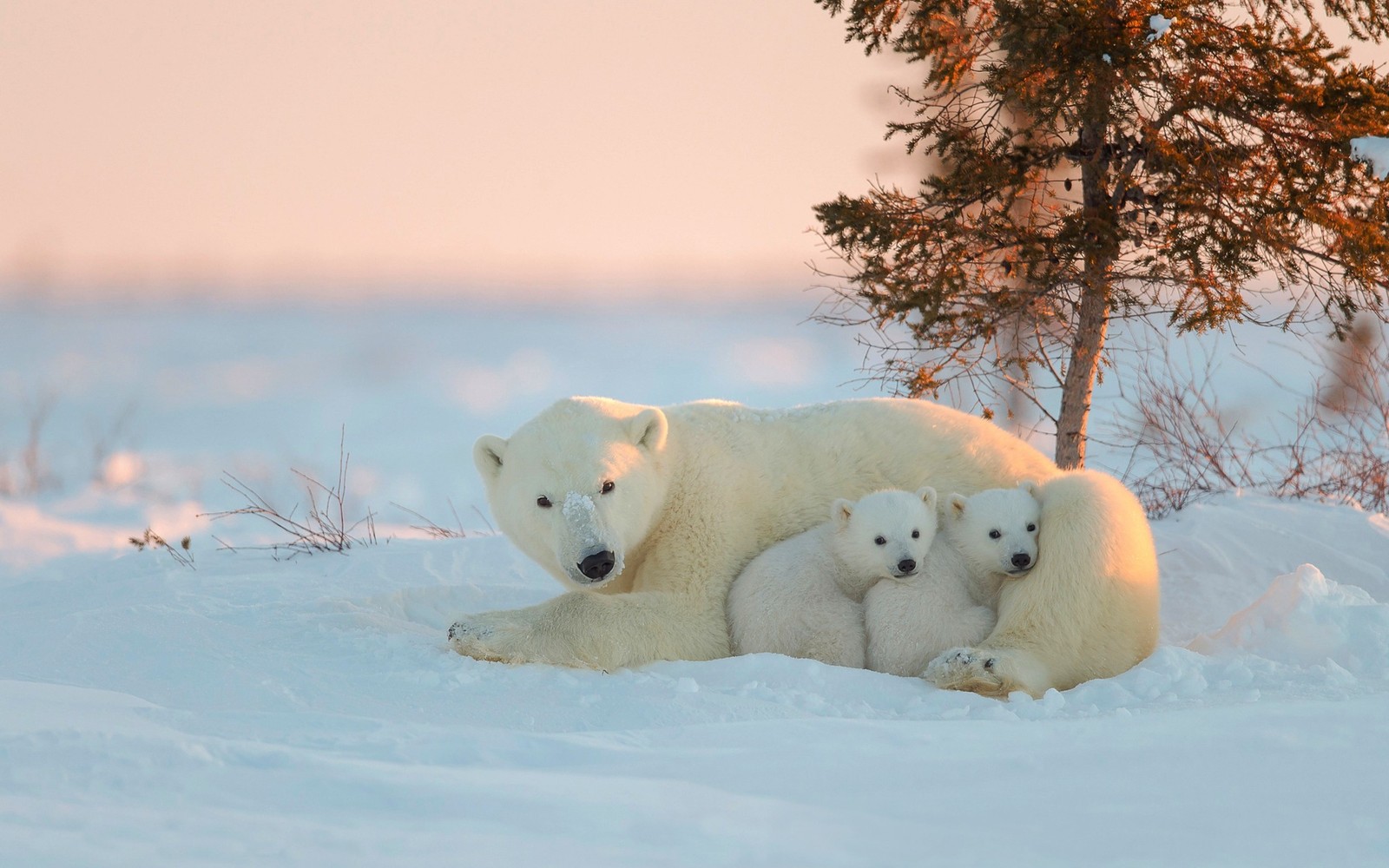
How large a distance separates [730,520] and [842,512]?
0.48 metres

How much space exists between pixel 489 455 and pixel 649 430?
67cm

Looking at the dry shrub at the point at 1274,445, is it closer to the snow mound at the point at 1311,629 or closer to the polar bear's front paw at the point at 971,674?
the snow mound at the point at 1311,629

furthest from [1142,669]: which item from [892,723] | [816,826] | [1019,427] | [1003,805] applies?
[1019,427]

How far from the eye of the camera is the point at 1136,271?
5.65 meters

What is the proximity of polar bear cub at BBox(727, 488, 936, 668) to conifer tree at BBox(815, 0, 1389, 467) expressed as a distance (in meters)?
1.71

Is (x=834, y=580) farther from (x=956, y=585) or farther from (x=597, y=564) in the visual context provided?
(x=597, y=564)

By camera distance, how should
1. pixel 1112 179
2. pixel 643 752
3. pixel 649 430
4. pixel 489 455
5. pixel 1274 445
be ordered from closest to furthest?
pixel 643 752, pixel 649 430, pixel 489 455, pixel 1112 179, pixel 1274 445

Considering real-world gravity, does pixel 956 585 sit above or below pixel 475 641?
above

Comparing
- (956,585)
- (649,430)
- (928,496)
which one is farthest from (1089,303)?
(649,430)

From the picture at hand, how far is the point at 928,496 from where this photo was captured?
448 cm

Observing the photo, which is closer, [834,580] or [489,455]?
[834,580]

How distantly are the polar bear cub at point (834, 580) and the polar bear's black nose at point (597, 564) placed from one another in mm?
603

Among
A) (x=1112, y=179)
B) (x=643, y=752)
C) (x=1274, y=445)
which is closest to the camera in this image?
(x=643, y=752)

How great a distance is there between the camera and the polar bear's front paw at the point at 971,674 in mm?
3850
